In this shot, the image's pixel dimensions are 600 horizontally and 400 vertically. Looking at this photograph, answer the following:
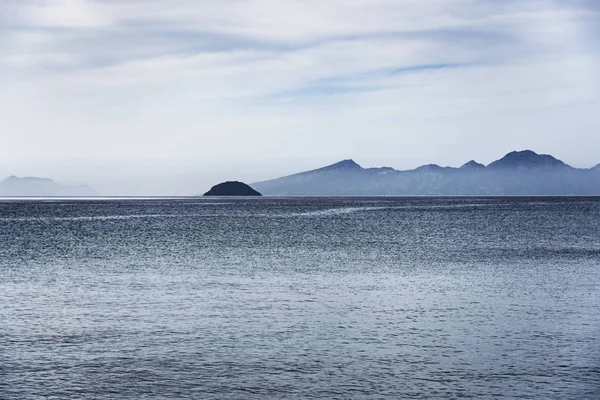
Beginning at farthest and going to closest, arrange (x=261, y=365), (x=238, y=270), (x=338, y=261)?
(x=338, y=261) → (x=238, y=270) → (x=261, y=365)

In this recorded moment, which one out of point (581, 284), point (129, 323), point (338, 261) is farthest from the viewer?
point (338, 261)

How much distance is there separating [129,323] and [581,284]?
31266 millimetres

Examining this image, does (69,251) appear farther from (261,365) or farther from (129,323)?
(261,365)

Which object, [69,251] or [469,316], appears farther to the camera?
[69,251]

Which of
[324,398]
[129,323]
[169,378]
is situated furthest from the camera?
[129,323]

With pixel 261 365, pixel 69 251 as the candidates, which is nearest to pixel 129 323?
pixel 261 365

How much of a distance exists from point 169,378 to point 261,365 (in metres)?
3.62

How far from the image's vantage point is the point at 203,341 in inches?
1188

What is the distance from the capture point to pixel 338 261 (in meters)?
66.8

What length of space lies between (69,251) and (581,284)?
53740mm

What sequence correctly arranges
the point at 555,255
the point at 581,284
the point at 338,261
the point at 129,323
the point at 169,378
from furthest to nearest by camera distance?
the point at 555,255
the point at 338,261
the point at 581,284
the point at 129,323
the point at 169,378

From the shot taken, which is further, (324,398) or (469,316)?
(469,316)

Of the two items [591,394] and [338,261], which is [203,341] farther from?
[338,261]

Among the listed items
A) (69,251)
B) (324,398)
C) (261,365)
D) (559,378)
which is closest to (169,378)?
(261,365)
